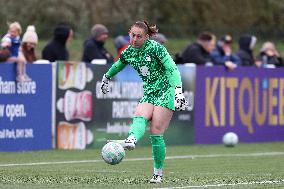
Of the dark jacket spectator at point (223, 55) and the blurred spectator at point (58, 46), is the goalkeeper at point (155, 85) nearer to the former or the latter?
the blurred spectator at point (58, 46)

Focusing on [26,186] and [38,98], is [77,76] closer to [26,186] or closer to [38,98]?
[38,98]

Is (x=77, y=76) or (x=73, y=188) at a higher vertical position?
(x=77, y=76)

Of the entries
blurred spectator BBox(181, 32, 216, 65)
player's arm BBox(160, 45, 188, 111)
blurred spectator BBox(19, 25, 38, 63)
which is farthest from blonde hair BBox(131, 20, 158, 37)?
blurred spectator BBox(181, 32, 216, 65)

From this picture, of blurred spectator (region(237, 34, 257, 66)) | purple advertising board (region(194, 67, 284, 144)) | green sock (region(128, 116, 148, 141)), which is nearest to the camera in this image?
green sock (region(128, 116, 148, 141))

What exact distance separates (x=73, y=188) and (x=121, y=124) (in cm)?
917

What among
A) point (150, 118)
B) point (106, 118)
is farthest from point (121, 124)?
point (150, 118)

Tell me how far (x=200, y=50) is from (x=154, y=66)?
32.9 ft

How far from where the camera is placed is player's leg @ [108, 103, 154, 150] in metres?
15.0

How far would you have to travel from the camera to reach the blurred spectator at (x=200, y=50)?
25270 mm

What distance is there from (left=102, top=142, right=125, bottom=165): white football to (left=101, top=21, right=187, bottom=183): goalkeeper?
0.49 metres

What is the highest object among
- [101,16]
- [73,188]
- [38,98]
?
[101,16]

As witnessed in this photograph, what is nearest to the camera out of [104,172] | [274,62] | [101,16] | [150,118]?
[150,118]

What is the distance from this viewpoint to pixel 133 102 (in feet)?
77.4

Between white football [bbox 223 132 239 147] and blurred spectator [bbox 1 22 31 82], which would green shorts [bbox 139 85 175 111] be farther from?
white football [bbox 223 132 239 147]
